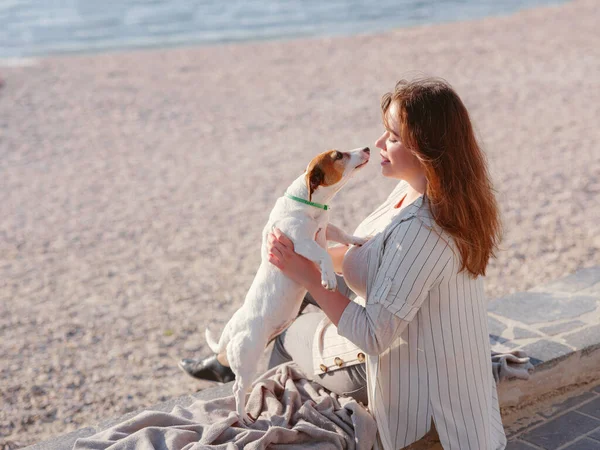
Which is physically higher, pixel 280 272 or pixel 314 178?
pixel 314 178

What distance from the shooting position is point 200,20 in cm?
2108

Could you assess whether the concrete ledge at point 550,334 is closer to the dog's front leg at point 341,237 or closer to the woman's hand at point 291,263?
the dog's front leg at point 341,237

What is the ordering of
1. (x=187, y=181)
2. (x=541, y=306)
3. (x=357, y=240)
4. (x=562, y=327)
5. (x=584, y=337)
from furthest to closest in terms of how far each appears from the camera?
(x=187, y=181) < (x=541, y=306) < (x=562, y=327) < (x=584, y=337) < (x=357, y=240)

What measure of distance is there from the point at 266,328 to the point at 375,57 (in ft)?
38.1

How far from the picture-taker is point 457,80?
447 inches

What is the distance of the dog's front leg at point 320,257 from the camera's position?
2568 mm

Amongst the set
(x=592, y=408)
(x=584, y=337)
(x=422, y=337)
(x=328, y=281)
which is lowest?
(x=592, y=408)

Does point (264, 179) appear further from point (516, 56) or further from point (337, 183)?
point (516, 56)

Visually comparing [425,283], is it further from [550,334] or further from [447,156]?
[550,334]

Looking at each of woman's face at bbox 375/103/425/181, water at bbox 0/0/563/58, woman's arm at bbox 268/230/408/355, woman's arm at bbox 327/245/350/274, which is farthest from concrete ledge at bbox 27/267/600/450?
water at bbox 0/0/563/58

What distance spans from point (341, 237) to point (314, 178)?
34cm

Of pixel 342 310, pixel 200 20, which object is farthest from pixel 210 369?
pixel 200 20

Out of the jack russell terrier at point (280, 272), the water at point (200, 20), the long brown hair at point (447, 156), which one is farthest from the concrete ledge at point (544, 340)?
the water at point (200, 20)

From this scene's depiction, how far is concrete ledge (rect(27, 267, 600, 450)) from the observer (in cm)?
320
